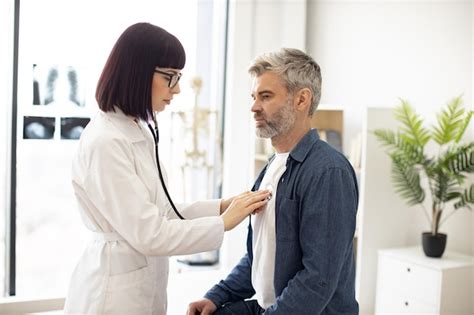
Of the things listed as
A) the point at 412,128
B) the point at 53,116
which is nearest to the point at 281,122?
the point at 412,128

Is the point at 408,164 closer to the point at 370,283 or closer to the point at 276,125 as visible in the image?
the point at 370,283

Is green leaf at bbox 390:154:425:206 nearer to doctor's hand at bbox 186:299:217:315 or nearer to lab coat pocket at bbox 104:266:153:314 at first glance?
doctor's hand at bbox 186:299:217:315

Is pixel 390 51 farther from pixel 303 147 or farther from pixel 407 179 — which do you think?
pixel 303 147

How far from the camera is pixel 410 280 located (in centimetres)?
310

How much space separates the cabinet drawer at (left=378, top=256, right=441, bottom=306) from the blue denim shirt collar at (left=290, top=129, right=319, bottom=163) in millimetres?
1441

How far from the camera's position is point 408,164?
10.4 ft

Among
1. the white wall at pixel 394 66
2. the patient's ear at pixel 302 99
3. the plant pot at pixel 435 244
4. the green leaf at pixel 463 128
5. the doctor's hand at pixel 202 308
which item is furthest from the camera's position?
the white wall at pixel 394 66

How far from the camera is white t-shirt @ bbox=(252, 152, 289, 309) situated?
1896 mm

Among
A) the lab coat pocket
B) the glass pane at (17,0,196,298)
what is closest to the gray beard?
the lab coat pocket

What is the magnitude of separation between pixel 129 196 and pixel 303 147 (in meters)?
0.58

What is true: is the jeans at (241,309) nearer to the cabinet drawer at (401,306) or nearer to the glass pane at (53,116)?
the cabinet drawer at (401,306)

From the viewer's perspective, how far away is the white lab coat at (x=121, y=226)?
1.74 metres

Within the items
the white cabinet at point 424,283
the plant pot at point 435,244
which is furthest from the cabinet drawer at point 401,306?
the plant pot at point 435,244

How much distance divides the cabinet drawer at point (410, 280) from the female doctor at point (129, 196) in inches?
59.5
